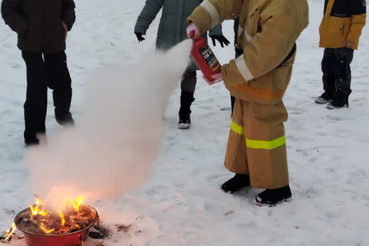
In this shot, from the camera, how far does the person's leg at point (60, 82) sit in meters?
5.07

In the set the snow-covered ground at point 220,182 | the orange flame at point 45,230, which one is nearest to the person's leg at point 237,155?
the snow-covered ground at point 220,182

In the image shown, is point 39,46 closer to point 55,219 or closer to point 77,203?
point 77,203

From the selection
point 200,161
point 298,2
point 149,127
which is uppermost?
point 298,2

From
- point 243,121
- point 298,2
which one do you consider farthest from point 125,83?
point 298,2

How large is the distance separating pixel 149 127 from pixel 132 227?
1115 millimetres

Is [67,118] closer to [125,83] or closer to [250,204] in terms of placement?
[125,83]

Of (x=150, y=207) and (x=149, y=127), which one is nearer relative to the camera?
(x=150, y=207)

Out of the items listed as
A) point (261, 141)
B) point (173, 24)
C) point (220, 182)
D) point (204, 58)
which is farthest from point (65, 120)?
point (261, 141)

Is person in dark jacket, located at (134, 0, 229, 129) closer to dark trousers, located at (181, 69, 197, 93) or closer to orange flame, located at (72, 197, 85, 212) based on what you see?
dark trousers, located at (181, 69, 197, 93)

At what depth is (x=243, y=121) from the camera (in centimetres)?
404

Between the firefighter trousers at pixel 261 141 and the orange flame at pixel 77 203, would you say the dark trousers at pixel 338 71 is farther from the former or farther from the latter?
the orange flame at pixel 77 203

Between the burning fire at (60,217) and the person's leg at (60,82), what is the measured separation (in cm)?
213

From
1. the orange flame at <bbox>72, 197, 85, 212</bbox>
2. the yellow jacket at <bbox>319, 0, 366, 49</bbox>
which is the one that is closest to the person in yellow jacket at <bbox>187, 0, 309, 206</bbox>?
the orange flame at <bbox>72, 197, 85, 212</bbox>

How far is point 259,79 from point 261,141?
0.56 metres
